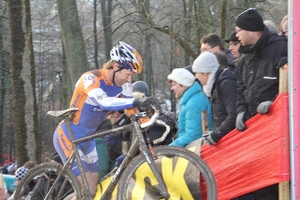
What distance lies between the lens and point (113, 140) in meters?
6.00

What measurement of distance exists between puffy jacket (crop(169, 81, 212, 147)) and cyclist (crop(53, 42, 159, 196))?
23.6 inches

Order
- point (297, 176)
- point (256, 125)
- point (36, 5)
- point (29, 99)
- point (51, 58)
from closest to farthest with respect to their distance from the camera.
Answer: point (297, 176)
point (256, 125)
point (29, 99)
point (36, 5)
point (51, 58)

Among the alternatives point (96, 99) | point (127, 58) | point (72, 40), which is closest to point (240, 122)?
point (127, 58)

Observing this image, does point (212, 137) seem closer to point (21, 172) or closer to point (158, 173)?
point (158, 173)

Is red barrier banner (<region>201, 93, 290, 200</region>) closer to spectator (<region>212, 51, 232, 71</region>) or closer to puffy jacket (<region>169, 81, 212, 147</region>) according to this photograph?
puffy jacket (<region>169, 81, 212, 147</region>)

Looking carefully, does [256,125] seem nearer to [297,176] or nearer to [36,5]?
[297,176]

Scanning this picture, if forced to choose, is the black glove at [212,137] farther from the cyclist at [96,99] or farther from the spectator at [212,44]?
the spectator at [212,44]

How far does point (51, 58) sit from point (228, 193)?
25295mm

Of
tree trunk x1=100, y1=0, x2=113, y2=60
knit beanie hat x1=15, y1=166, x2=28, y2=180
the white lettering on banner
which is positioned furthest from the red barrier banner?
tree trunk x1=100, y1=0, x2=113, y2=60

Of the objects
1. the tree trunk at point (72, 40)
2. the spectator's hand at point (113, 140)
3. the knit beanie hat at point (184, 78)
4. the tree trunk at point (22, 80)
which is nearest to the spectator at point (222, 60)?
the knit beanie hat at point (184, 78)

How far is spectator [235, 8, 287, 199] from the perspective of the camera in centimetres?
438

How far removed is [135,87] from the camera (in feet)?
22.7

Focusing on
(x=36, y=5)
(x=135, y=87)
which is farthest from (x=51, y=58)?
(x=135, y=87)

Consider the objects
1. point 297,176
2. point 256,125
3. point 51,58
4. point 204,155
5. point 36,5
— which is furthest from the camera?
point 51,58
